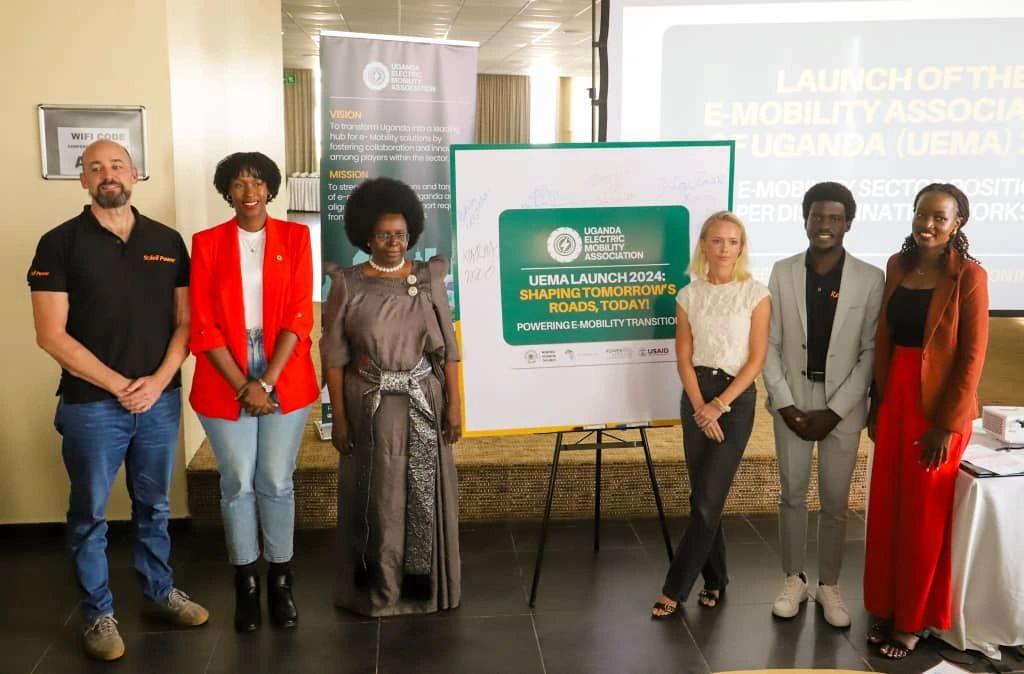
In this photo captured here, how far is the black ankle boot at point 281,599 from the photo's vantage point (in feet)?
9.90

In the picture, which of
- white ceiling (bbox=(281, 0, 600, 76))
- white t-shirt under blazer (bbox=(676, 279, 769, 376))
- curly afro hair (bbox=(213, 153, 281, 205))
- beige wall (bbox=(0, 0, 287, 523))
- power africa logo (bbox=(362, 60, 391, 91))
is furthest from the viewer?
white ceiling (bbox=(281, 0, 600, 76))

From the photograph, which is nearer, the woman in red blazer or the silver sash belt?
the woman in red blazer

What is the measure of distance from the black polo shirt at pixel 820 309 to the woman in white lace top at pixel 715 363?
0.48ft

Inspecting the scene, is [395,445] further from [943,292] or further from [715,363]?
[943,292]

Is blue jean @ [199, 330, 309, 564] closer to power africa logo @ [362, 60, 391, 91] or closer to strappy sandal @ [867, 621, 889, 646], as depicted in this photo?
power africa logo @ [362, 60, 391, 91]

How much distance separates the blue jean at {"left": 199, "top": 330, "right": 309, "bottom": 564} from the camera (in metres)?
2.83

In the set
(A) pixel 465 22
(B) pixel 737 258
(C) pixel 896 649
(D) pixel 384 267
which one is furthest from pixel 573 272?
(A) pixel 465 22

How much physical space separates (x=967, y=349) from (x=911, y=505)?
54 centimetres

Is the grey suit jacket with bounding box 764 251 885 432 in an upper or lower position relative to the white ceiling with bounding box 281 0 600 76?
lower

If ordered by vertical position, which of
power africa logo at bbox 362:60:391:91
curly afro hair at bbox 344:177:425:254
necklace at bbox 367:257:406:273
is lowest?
necklace at bbox 367:257:406:273

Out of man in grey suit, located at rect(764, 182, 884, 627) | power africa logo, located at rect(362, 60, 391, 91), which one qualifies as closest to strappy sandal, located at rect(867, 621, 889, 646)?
man in grey suit, located at rect(764, 182, 884, 627)

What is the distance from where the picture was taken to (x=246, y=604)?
118 inches

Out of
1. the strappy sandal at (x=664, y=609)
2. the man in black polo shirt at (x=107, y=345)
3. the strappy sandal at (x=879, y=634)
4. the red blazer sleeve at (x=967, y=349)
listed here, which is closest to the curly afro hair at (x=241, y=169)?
the man in black polo shirt at (x=107, y=345)

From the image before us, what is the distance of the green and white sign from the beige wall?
4.88ft
